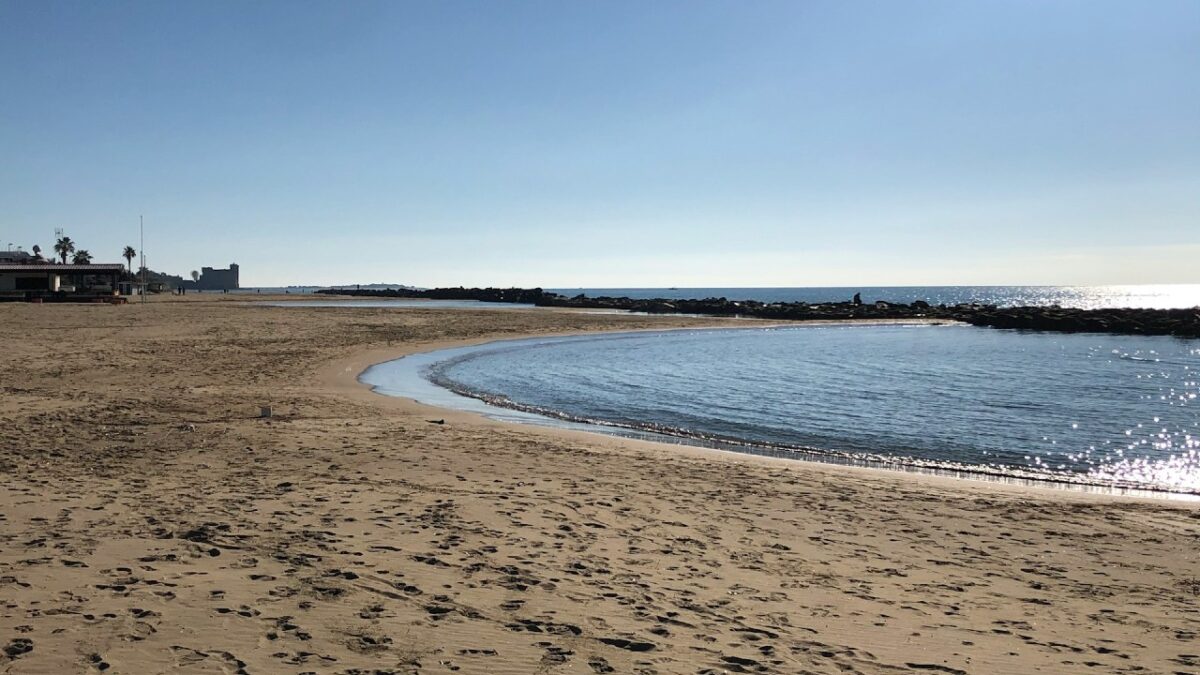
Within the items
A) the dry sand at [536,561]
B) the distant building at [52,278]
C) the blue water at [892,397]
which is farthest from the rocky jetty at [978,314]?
the dry sand at [536,561]

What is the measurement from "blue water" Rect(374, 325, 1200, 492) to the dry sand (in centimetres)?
377

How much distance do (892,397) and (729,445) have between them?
34.7 feet

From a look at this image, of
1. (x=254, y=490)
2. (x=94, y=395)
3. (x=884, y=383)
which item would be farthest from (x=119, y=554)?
(x=884, y=383)

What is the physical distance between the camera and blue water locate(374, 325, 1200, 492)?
17406mm

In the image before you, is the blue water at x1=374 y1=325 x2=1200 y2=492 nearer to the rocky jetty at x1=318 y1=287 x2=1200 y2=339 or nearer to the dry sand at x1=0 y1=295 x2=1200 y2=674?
the dry sand at x1=0 y1=295 x2=1200 y2=674

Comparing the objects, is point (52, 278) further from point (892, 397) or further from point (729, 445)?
point (729, 445)

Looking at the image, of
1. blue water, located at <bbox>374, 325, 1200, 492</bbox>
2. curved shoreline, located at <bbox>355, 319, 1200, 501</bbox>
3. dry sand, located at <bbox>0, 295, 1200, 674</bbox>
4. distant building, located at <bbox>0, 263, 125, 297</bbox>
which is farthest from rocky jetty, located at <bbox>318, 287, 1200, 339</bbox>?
dry sand, located at <bbox>0, 295, 1200, 674</bbox>

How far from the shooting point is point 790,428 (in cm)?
2019

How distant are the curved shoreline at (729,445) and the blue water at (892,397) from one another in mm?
145

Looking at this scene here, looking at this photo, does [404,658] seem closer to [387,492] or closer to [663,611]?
[663,611]

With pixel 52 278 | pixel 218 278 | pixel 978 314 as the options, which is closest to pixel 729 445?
pixel 978 314

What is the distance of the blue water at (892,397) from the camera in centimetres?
1741

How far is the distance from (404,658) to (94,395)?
57.3 feet

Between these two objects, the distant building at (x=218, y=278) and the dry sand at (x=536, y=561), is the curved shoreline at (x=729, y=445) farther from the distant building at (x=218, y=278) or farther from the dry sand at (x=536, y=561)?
the distant building at (x=218, y=278)
